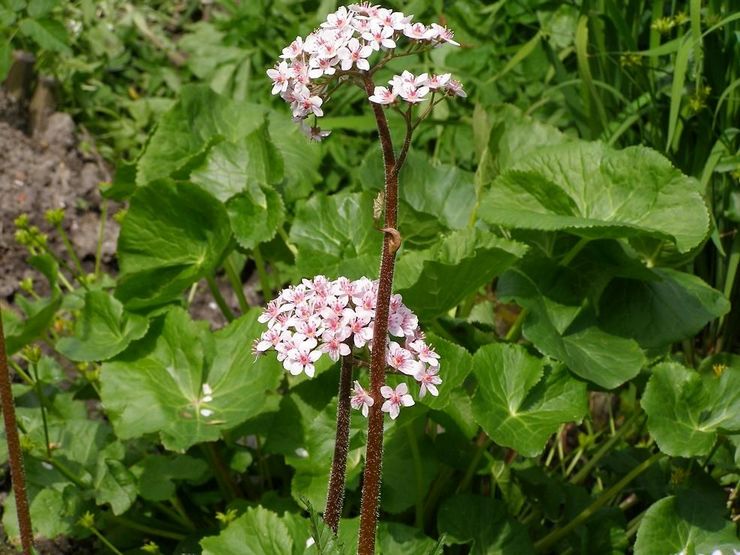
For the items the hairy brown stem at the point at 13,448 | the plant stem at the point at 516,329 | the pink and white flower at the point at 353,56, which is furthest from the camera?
the plant stem at the point at 516,329

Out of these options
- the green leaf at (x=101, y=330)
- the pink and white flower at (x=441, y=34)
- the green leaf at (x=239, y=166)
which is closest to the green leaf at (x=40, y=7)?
the green leaf at (x=239, y=166)

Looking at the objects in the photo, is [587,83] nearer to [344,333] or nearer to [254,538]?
[254,538]

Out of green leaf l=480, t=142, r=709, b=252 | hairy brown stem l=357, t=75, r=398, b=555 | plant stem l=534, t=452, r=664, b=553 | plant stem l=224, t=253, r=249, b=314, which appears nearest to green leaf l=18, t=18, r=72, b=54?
plant stem l=224, t=253, r=249, b=314

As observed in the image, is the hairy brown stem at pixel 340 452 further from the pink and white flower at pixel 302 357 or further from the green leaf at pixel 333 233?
the green leaf at pixel 333 233

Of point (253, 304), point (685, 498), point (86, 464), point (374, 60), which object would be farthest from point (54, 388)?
point (374, 60)

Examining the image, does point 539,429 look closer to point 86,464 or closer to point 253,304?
point 86,464

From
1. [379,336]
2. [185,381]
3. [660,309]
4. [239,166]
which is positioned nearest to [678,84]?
[660,309]

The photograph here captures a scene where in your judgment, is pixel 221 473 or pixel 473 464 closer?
pixel 473 464
